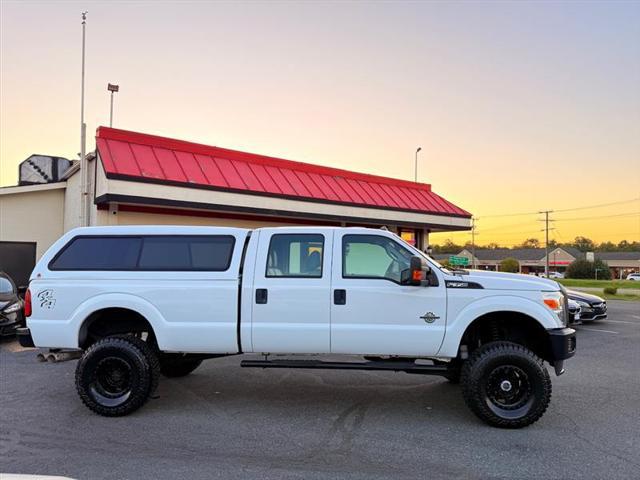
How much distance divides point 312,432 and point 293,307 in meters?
1.33

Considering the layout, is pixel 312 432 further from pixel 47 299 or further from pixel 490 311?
pixel 47 299

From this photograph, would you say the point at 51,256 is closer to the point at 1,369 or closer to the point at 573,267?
the point at 1,369

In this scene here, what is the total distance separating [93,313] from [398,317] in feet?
11.7

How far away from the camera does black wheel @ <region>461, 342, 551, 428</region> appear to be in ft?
17.0

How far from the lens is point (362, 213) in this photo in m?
16.0

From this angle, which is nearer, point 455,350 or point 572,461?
point 572,461

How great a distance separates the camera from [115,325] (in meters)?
6.17

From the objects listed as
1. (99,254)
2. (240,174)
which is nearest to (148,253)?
(99,254)

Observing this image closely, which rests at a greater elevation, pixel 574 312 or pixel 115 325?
pixel 115 325

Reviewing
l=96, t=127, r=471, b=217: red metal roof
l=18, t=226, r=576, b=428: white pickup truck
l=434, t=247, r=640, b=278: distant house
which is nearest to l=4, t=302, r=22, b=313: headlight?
l=96, t=127, r=471, b=217: red metal roof

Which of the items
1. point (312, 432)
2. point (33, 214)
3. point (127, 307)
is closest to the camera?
point (312, 432)

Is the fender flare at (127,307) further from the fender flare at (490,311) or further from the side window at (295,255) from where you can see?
the fender flare at (490,311)

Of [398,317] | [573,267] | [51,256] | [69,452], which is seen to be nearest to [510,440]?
[398,317]

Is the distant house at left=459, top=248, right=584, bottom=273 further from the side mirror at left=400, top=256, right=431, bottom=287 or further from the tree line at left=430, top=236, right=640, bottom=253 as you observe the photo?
the side mirror at left=400, top=256, right=431, bottom=287
